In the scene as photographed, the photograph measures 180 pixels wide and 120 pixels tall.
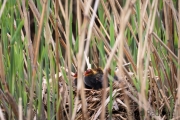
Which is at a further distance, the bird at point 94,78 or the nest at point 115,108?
the bird at point 94,78

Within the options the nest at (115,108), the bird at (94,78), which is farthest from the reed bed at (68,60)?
the bird at (94,78)

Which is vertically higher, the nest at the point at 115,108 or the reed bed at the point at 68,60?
the reed bed at the point at 68,60

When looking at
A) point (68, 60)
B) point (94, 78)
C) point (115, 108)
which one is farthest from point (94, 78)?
point (68, 60)

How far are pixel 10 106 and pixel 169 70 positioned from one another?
0.72 m

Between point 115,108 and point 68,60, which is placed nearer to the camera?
point 68,60

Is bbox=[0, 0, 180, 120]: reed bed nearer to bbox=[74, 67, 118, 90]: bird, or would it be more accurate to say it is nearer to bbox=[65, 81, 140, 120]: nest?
bbox=[65, 81, 140, 120]: nest

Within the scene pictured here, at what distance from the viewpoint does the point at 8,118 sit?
5.84 feet

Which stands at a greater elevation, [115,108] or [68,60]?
[68,60]

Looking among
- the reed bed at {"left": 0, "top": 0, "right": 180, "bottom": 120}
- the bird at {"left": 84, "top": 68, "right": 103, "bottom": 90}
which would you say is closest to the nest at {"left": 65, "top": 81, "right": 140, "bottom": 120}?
the reed bed at {"left": 0, "top": 0, "right": 180, "bottom": 120}

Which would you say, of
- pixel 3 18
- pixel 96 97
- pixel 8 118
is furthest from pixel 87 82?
pixel 3 18

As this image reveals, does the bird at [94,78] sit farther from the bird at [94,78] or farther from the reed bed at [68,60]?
the reed bed at [68,60]

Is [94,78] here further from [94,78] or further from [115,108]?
[115,108]

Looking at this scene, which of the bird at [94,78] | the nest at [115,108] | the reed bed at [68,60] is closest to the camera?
the reed bed at [68,60]

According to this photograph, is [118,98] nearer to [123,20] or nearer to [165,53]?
[165,53]
